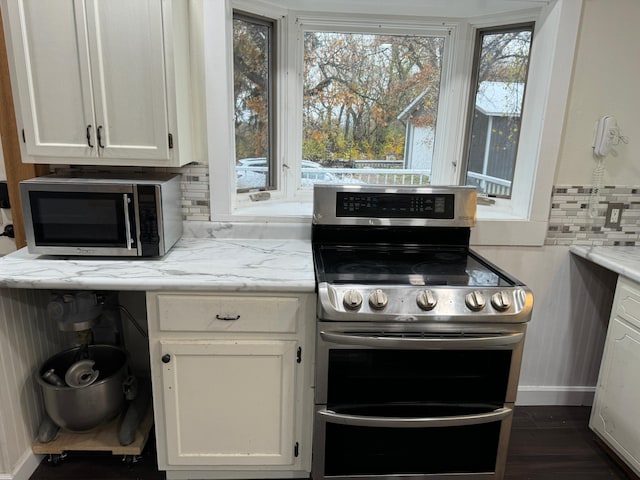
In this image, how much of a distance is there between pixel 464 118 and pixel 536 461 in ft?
5.43

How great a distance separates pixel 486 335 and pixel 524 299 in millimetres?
181

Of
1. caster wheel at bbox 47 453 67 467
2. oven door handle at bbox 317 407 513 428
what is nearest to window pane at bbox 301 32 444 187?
oven door handle at bbox 317 407 513 428

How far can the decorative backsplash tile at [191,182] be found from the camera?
2.00 m

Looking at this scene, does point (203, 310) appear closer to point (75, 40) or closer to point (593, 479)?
point (75, 40)

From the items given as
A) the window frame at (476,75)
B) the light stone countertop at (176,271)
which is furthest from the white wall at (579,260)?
the light stone countertop at (176,271)

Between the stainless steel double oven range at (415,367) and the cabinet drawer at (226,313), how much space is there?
6.3 inches

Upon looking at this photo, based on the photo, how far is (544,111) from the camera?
199cm

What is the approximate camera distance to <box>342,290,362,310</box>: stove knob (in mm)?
1507

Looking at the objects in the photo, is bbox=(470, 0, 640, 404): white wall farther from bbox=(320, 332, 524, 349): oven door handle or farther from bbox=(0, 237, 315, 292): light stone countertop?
bbox=(0, 237, 315, 292): light stone countertop

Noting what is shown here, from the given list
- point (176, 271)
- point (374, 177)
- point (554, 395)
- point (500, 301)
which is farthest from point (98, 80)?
point (554, 395)

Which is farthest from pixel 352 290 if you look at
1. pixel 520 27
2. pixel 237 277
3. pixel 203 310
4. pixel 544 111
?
pixel 520 27

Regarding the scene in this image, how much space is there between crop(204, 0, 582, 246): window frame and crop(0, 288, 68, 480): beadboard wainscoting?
32.8 inches

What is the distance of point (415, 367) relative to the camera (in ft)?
5.26

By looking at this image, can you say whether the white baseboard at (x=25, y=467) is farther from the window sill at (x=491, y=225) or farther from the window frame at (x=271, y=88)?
the window frame at (x=271, y=88)
